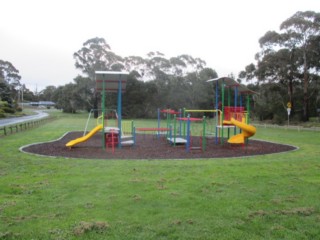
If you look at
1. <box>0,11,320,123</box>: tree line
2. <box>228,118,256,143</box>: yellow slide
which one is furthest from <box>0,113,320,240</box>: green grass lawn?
<box>0,11,320,123</box>: tree line

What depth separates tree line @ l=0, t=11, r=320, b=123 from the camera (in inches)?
1404

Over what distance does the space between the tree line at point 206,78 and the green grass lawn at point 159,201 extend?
29.9m

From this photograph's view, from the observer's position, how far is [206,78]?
168ft

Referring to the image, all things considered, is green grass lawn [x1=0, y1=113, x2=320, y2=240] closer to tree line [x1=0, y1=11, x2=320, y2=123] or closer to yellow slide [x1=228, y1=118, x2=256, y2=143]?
yellow slide [x1=228, y1=118, x2=256, y2=143]

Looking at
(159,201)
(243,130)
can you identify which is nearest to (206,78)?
(243,130)

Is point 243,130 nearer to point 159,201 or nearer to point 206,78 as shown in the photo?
point 159,201

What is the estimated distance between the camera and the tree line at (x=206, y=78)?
35.7 m

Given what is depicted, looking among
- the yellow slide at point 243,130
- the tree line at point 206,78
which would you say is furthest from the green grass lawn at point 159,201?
the tree line at point 206,78

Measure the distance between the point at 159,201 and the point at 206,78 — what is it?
4711cm

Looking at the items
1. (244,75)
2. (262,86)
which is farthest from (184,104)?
(262,86)

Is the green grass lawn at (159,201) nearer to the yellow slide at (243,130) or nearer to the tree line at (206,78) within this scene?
the yellow slide at (243,130)

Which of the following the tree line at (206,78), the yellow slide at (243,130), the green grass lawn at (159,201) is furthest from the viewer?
the tree line at (206,78)

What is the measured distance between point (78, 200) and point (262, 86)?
117ft

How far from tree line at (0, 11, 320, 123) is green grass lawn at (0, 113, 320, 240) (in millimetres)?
29886
